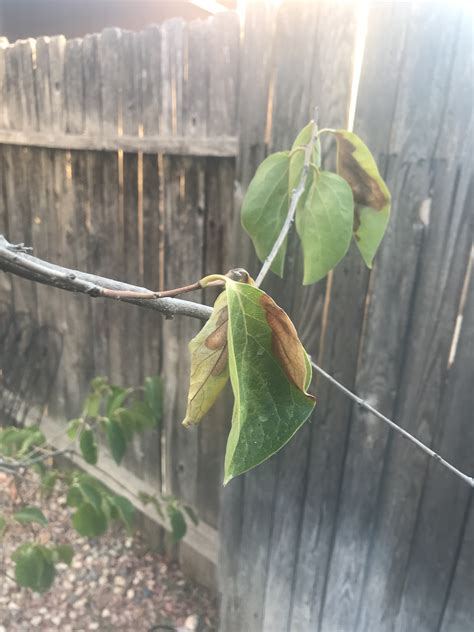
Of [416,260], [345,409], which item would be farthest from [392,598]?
[416,260]

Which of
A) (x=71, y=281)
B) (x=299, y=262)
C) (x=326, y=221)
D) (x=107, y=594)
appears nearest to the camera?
(x=71, y=281)

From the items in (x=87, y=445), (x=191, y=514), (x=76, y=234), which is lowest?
(x=191, y=514)

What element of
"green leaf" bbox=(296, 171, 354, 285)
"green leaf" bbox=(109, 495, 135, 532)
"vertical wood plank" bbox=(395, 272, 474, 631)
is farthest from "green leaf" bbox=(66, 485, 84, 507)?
"green leaf" bbox=(296, 171, 354, 285)

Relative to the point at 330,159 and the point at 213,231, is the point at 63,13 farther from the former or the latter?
the point at 330,159

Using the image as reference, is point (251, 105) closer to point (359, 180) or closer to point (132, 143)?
point (132, 143)

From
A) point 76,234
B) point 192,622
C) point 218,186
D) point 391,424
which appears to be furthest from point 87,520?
point 391,424

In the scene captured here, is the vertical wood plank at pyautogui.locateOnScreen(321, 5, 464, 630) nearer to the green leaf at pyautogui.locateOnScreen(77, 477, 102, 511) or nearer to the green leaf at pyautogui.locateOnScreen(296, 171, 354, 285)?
the green leaf at pyautogui.locateOnScreen(296, 171, 354, 285)

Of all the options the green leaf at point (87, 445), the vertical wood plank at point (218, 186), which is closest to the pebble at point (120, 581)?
the vertical wood plank at point (218, 186)

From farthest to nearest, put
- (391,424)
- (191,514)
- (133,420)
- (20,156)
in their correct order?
(20,156)
(191,514)
(133,420)
(391,424)
